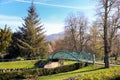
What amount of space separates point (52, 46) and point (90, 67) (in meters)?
44.7

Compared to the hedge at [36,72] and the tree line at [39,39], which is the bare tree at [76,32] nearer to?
the tree line at [39,39]

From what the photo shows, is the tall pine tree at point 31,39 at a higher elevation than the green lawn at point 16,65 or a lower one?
higher

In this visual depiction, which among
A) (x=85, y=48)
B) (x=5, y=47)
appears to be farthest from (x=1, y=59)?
(x=85, y=48)

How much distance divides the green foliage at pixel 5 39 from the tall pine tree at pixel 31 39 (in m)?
2.34

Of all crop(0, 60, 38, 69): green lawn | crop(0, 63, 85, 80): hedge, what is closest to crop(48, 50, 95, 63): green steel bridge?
crop(0, 63, 85, 80): hedge

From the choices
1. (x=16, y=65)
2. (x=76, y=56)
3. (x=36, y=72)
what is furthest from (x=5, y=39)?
(x=36, y=72)

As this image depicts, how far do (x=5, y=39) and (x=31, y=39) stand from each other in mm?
5422

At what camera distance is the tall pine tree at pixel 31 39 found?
54.7m

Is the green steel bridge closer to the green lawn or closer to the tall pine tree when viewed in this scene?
the green lawn

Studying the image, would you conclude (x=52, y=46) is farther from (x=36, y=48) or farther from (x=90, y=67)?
(x=90, y=67)

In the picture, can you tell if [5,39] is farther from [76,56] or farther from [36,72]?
[36,72]

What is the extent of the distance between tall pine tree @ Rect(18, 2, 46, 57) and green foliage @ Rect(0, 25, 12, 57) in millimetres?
2343

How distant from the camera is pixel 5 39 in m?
53.4

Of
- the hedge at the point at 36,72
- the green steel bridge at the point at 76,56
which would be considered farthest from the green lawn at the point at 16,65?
the hedge at the point at 36,72
